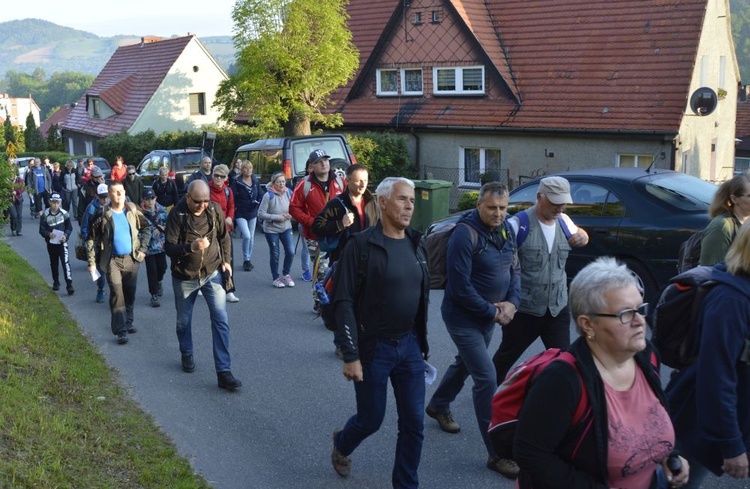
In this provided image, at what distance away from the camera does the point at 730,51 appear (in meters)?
26.2

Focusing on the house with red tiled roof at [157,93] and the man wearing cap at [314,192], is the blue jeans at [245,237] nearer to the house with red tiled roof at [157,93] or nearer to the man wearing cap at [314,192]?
the man wearing cap at [314,192]

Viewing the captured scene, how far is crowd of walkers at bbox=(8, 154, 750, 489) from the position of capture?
306cm

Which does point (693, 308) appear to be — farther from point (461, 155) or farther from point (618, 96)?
point (461, 155)

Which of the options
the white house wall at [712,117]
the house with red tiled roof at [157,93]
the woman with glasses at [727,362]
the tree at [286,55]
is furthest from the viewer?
the house with red tiled roof at [157,93]

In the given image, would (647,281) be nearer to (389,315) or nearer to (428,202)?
(389,315)

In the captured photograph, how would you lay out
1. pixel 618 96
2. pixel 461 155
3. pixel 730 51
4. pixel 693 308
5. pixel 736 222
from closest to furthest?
pixel 693 308, pixel 736 222, pixel 618 96, pixel 461 155, pixel 730 51

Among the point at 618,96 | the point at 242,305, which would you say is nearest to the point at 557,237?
the point at 242,305

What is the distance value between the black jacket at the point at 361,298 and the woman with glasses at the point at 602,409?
1922 millimetres

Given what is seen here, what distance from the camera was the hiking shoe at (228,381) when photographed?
7.64 m

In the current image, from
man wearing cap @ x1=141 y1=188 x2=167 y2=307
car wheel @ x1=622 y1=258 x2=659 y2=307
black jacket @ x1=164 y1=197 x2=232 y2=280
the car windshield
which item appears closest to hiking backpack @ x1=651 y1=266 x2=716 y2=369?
black jacket @ x1=164 y1=197 x2=232 y2=280

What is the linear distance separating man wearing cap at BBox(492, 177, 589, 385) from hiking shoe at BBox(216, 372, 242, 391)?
2.77 meters

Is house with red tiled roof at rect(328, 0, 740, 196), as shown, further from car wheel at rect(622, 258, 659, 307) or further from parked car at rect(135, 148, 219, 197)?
car wheel at rect(622, 258, 659, 307)

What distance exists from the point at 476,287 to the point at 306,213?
149 inches

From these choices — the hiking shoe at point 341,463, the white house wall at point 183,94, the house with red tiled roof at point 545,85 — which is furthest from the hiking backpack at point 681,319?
the white house wall at point 183,94
